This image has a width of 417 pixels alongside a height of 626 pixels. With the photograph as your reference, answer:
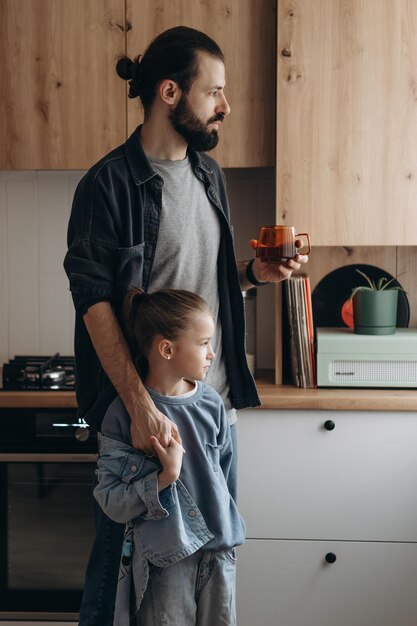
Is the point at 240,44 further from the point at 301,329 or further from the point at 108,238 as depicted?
the point at 108,238

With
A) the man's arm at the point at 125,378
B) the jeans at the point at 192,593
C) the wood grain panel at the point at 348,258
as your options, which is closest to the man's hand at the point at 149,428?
the man's arm at the point at 125,378

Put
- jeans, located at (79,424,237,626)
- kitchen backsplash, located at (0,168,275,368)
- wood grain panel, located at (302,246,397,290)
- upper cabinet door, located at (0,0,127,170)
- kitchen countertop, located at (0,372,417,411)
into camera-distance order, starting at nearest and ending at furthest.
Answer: jeans, located at (79,424,237,626)
kitchen countertop, located at (0,372,417,411)
upper cabinet door, located at (0,0,127,170)
wood grain panel, located at (302,246,397,290)
kitchen backsplash, located at (0,168,275,368)

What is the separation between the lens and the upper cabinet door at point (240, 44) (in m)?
2.74

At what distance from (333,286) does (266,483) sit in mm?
812

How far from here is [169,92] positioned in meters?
1.85

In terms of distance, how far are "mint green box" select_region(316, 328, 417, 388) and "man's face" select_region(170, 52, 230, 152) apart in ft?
3.32

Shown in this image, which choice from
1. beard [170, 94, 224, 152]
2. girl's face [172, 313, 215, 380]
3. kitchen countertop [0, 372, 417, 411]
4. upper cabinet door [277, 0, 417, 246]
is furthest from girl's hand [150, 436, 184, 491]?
upper cabinet door [277, 0, 417, 246]

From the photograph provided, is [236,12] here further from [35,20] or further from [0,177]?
[0,177]

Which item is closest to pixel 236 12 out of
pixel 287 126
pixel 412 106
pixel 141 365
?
pixel 287 126

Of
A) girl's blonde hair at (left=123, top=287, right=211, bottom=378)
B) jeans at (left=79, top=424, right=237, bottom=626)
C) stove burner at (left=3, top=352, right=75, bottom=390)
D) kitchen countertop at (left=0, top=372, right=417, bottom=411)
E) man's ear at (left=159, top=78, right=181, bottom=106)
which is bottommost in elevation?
jeans at (left=79, top=424, right=237, bottom=626)

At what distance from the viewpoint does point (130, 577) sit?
5.80 feet

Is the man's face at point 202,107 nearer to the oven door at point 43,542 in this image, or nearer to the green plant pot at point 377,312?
the green plant pot at point 377,312

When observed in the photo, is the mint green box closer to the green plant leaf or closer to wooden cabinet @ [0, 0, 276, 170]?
the green plant leaf

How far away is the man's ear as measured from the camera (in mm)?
1846
